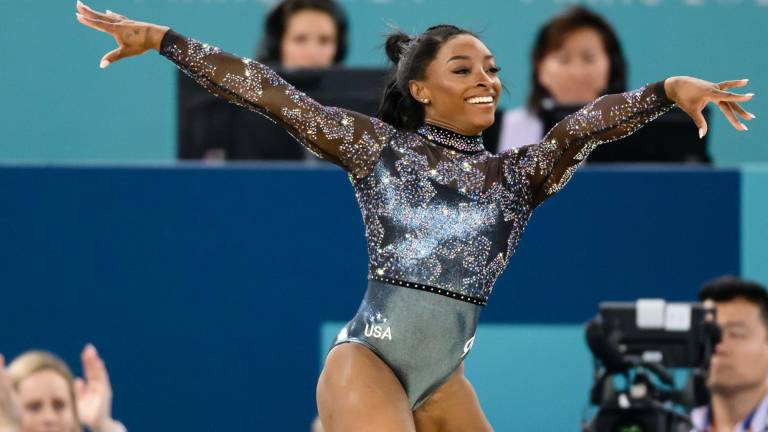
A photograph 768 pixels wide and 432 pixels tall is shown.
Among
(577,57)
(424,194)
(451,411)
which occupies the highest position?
(577,57)

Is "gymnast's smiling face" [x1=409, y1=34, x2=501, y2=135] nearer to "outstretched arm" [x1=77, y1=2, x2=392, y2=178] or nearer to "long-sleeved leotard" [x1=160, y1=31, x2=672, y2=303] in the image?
"long-sleeved leotard" [x1=160, y1=31, x2=672, y2=303]

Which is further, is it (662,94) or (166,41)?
(166,41)

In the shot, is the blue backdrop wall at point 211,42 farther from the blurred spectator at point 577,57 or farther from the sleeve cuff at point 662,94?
the sleeve cuff at point 662,94

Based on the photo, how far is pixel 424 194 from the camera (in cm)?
367

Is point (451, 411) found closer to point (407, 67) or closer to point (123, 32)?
point (407, 67)

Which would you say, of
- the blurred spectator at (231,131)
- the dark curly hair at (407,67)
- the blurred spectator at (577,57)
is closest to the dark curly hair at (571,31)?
the blurred spectator at (577,57)

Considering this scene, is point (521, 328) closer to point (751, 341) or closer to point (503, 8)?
point (751, 341)

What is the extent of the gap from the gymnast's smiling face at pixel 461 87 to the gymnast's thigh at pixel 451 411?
0.63m

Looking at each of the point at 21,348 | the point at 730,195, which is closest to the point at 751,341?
the point at 730,195

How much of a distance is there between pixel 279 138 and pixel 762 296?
175 centimetres

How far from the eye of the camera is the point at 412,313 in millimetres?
3623

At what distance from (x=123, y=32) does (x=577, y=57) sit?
8.43 ft

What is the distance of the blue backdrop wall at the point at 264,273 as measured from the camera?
16.1 ft

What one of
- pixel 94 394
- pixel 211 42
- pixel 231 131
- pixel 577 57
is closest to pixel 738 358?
pixel 577 57
